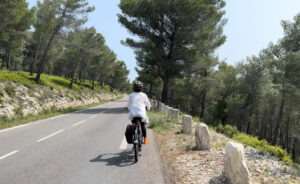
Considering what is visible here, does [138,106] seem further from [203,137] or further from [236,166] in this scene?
[236,166]

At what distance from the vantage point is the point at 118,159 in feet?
18.6

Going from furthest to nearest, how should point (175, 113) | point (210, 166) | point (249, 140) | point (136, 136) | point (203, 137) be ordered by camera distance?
point (175, 113) < point (249, 140) < point (203, 137) < point (136, 136) < point (210, 166)

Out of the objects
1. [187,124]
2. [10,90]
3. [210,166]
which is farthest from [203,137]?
[10,90]

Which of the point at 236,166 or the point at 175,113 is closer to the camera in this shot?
the point at 236,166

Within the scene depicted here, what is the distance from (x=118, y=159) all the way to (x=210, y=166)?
2.33 meters

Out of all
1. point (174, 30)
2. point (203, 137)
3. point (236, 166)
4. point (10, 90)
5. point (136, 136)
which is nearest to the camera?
point (236, 166)

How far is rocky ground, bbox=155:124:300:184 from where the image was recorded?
452 cm

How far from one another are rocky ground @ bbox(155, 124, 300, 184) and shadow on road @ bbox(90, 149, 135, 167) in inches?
38.3

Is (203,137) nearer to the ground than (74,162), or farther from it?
farther from it

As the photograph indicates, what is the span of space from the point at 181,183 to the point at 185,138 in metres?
4.17

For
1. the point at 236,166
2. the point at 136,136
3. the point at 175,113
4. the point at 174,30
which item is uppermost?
the point at 174,30

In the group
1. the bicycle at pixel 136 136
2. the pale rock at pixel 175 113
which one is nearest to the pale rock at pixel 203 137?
the bicycle at pixel 136 136

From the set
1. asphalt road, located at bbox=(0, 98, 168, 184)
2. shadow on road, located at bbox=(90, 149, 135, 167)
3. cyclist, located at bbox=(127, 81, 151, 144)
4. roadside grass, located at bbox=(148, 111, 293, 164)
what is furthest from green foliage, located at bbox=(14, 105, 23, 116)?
cyclist, located at bbox=(127, 81, 151, 144)

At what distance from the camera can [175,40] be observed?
910 inches
